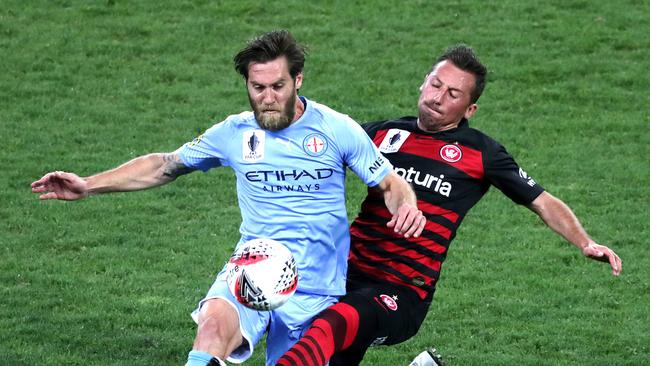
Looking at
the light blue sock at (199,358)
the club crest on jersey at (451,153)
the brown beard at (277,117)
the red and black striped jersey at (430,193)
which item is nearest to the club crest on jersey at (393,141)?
the red and black striped jersey at (430,193)

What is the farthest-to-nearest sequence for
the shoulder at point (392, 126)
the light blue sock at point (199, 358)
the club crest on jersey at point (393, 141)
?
the shoulder at point (392, 126) < the club crest on jersey at point (393, 141) < the light blue sock at point (199, 358)

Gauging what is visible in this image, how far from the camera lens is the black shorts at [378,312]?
774 centimetres

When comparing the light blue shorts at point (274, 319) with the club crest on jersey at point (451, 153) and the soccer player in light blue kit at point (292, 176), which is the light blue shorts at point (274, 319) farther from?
the club crest on jersey at point (451, 153)

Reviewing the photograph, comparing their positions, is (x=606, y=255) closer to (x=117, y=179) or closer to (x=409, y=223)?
(x=409, y=223)

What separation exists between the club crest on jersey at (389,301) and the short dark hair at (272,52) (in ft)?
4.74


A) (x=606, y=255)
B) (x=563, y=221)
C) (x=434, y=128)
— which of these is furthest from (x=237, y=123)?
(x=606, y=255)

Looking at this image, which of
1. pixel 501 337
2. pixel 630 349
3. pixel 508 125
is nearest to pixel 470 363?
pixel 501 337

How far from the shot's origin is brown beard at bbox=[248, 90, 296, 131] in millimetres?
7602

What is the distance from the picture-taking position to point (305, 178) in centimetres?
767

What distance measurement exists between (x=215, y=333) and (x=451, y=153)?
2241 mm

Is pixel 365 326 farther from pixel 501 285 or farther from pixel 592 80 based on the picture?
pixel 592 80

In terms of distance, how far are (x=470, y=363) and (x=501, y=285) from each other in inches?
76.8

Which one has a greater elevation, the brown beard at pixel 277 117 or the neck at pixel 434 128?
the brown beard at pixel 277 117

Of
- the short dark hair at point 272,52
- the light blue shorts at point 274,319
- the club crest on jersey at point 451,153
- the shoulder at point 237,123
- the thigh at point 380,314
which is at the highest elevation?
the short dark hair at point 272,52
